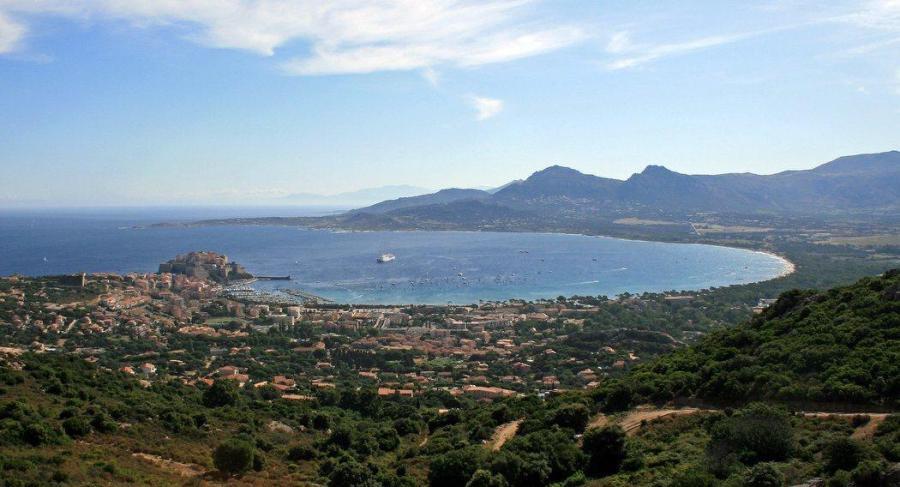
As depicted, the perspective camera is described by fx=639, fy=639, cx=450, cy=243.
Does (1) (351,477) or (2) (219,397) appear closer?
(1) (351,477)

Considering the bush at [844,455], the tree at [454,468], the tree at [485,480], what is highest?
the bush at [844,455]

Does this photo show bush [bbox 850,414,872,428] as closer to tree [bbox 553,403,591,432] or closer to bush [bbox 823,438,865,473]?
bush [bbox 823,438,865,473]

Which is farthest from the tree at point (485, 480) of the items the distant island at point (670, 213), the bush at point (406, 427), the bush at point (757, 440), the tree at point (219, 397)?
the distant island at point (670, 213)

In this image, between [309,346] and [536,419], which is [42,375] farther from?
[309,346]

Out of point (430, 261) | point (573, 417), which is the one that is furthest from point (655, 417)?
point (430, 261)

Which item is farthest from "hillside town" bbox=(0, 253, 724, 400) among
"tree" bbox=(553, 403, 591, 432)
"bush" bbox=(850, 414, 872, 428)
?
"bush" bbox=(850, 414, 872, 428)

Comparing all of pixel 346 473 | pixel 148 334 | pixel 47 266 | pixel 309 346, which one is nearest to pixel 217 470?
pixel 346 473

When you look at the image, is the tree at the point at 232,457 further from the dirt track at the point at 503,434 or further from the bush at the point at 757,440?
the bush at the point at 757,440

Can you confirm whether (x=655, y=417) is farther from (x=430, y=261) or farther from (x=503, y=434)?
(x=430, y=261)
